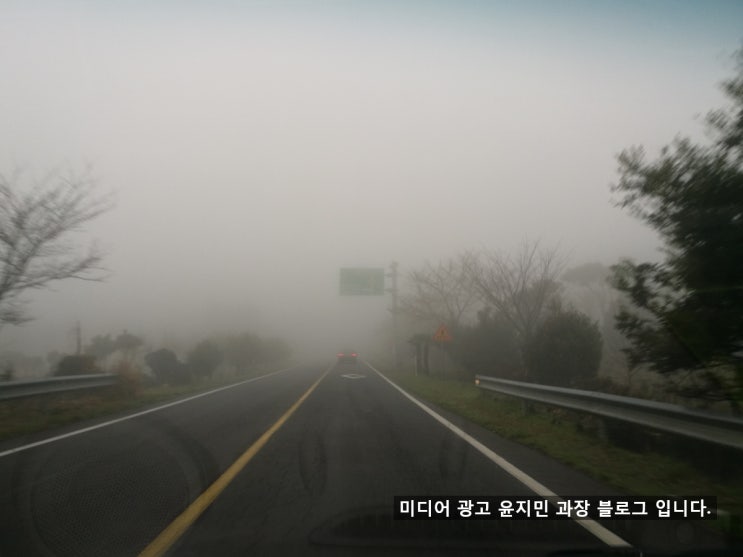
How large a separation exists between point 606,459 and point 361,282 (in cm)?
2925

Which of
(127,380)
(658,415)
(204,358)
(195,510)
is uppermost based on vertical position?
(204,358)

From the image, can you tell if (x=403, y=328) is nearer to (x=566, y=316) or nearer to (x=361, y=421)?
(x=566, y=316)

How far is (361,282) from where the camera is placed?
37156mm

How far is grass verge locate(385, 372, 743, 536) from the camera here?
6.35 m

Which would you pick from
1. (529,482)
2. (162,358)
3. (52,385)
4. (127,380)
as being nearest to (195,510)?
(529,482)

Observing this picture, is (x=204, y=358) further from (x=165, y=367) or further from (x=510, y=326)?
(x=510, y=326)

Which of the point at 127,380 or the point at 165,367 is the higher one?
the point at 165,367

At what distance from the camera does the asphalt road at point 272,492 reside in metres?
4.76

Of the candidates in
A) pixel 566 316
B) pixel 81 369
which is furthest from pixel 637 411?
pixel 81 369

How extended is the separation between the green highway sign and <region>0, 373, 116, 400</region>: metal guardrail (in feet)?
64.7

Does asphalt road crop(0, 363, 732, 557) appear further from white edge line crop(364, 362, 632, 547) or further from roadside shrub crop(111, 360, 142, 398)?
roadside shrub crop(111, 360, 142, 398)

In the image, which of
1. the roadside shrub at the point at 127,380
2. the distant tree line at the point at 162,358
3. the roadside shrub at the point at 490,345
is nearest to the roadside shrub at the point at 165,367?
the distant tree line at the point at 162,358

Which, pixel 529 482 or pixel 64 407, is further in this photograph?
pixel 64 407

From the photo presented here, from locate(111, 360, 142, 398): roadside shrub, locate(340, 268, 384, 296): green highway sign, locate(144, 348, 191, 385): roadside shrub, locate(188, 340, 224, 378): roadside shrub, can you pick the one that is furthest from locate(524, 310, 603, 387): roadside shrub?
locate(188, 340, 224, 378): roadside shrub
